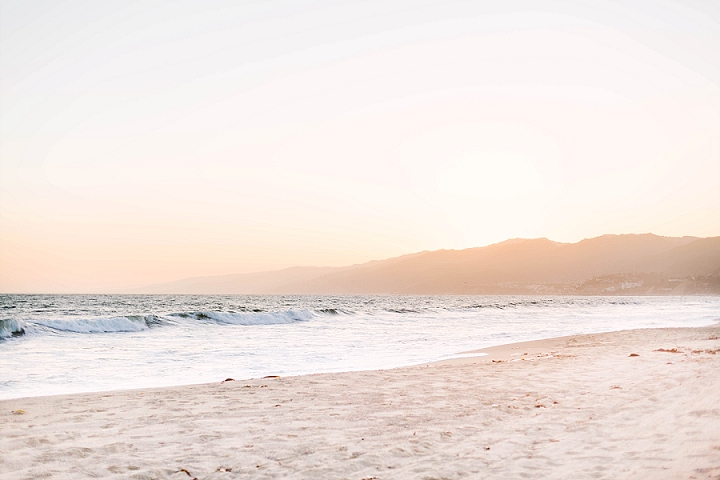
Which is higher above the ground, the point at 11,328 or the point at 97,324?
the point at 11,328

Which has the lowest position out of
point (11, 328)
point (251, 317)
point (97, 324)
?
point (251, 317)

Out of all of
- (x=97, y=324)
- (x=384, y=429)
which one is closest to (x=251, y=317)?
(x=97, y=324)

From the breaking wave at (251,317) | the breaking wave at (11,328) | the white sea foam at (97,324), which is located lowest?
the breaking wave at (251,317)

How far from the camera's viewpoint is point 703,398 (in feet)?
24.5

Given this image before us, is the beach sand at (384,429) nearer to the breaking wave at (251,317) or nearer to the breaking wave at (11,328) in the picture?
the breaking wave at (11,328)

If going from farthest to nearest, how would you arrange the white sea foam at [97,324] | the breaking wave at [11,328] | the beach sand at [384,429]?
the white sea foam at [97,324], the breaking wave at [11,328], the beach sand at [384,429]

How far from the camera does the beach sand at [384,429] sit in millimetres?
4938

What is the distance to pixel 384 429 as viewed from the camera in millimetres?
6309

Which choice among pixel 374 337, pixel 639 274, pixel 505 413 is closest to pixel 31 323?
pixel 374 337

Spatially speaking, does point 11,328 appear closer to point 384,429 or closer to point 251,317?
point 251,317

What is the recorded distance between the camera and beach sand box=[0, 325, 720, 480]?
4938mm

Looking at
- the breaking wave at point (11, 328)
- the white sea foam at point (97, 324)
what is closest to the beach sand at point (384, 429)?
the breaking wave at point (11, 328)

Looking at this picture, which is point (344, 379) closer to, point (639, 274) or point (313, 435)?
point (313, 435)

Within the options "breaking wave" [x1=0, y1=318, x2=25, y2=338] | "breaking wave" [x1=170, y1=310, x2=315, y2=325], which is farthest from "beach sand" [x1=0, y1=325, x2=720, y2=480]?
"breaking wave" [x1=170, y1=310, x2=315, y2=325]
